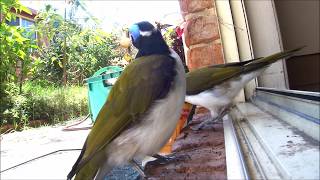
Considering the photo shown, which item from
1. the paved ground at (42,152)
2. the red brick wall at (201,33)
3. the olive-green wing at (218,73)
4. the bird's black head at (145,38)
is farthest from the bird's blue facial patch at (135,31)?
the red brick wall at (201,33)

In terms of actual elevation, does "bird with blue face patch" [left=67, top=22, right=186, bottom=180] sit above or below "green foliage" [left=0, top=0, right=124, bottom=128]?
below

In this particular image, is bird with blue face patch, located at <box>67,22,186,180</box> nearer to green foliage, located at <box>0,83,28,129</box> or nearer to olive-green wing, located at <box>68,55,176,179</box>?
olive-green wing, located at <box>68,55,176,179</box>

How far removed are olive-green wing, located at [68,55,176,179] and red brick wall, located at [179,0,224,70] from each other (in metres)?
0.65

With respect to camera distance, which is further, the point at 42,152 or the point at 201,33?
the point at 201,33

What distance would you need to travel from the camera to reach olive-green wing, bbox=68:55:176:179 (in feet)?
0.91

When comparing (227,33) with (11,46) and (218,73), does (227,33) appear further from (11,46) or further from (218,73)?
(11,46)

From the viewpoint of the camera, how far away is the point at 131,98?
284mm

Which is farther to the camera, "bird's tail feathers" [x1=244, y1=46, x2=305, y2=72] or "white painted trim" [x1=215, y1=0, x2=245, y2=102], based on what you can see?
"white painted trim" [x1=215, y1=0, x2=245, y2=102]

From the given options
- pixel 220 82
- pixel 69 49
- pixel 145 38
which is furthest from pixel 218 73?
pixel 145 38

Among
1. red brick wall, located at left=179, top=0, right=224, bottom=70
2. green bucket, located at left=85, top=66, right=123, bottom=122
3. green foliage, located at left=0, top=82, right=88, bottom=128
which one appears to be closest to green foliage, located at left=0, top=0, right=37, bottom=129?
green foliage, located at left=0, top=82, right=88, bottom=128

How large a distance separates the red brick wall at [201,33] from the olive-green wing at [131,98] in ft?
2.12

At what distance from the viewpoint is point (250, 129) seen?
52cm

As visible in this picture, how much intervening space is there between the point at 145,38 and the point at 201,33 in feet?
2.16

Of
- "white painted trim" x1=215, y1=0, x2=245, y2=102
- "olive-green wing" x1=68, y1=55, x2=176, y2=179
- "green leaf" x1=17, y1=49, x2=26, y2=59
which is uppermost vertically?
"white painted trim" x1=215, y1=0, x2=245, y2=102
